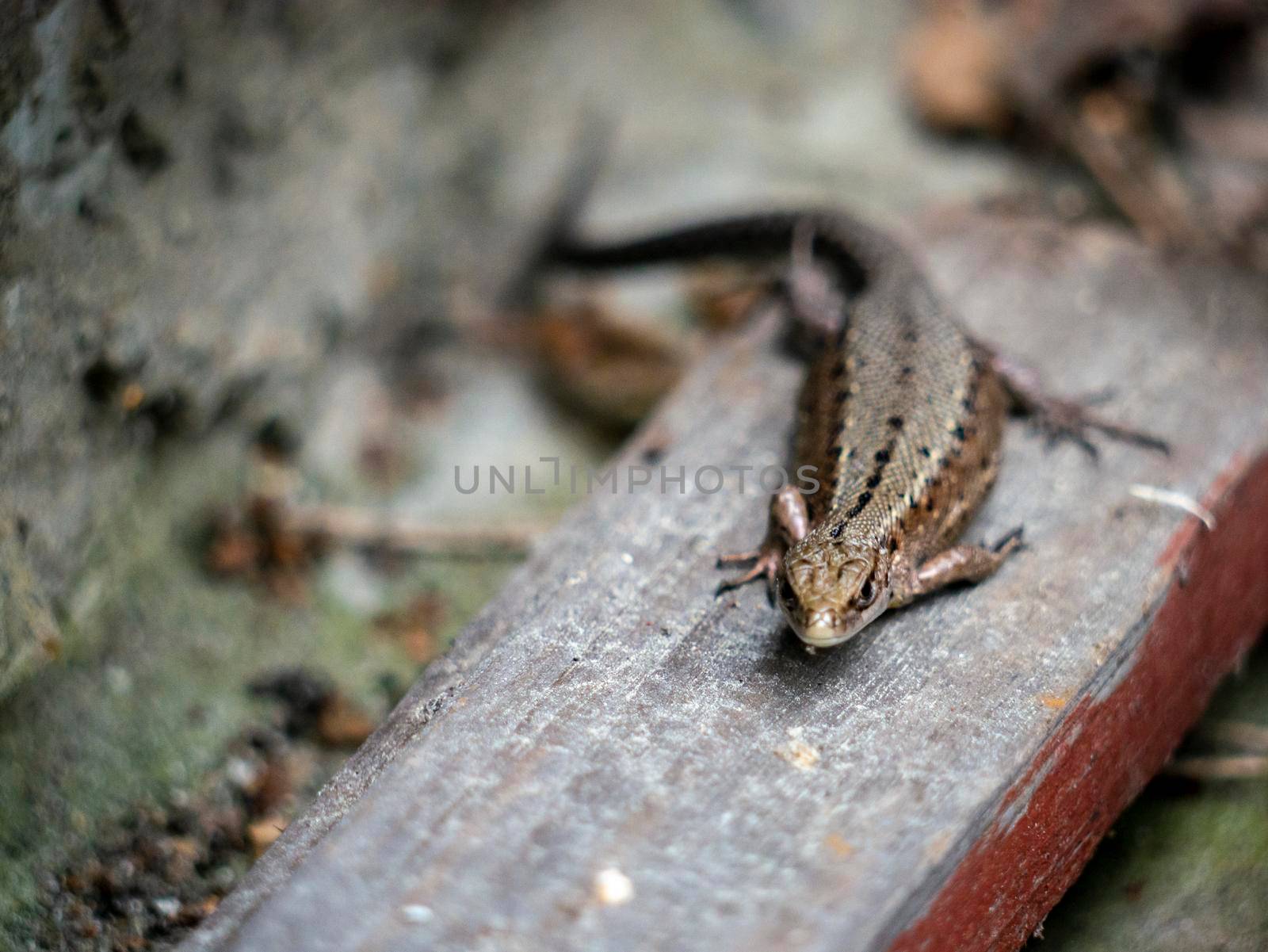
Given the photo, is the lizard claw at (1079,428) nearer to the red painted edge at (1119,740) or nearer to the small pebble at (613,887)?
the red painted edge at (1119,740)

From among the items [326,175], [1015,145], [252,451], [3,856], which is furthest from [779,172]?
[3,856]

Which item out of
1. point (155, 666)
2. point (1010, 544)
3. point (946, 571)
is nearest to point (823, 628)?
point (946, 571)

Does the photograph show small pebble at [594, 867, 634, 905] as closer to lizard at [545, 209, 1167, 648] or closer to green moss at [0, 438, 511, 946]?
lizard at [545, 209, 1167, 648]

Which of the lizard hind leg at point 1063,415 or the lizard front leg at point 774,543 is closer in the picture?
the lizard front leg at point 774,543

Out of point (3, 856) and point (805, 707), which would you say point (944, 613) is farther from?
point (3, 856)

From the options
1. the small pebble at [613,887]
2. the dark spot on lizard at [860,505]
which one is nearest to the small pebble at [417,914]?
the small pebble at [613,887]
